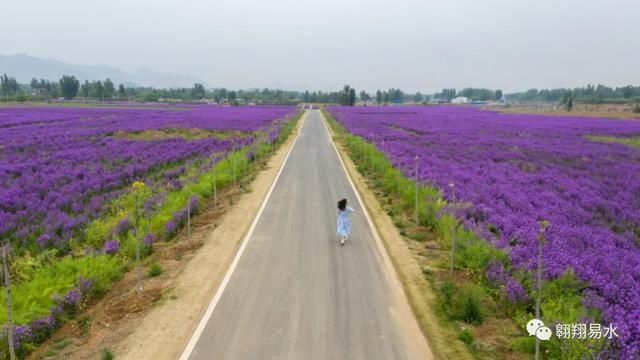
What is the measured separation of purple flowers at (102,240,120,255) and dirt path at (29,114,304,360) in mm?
970

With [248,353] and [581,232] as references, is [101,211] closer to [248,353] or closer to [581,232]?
[248,353]

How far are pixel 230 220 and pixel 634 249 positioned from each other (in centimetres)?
1213

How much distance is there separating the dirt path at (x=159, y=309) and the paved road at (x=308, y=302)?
49 centimetres

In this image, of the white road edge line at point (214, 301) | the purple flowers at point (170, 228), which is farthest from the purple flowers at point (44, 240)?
the white road edge line at point (214, 301)

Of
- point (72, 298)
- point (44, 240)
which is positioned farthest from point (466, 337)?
point (44, 240)

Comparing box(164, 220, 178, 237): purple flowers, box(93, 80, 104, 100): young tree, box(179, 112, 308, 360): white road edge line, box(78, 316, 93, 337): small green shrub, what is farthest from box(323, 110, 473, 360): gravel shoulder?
box(93, 80, 104, 100): young tree

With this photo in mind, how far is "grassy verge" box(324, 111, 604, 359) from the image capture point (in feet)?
27.3

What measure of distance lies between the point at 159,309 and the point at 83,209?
9626 mm

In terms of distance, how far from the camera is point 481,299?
34.1 feet

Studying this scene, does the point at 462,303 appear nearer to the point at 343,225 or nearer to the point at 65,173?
the point at 343,225

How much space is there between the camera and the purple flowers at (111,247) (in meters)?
13.1

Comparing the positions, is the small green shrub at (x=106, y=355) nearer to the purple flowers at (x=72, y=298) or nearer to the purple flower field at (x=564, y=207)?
the purple flowers at (x=72, y=298)

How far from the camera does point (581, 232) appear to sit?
12922 mm

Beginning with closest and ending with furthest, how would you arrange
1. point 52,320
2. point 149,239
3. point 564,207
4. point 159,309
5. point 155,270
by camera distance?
point 52,320, point 159,309, point 155,270, point 149,239, point 564,207
